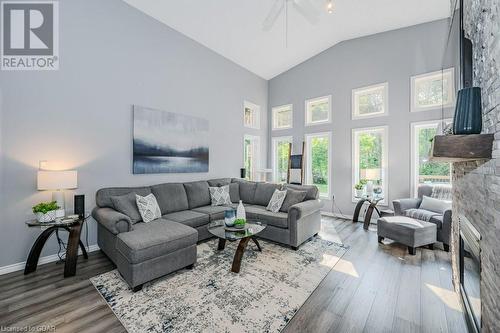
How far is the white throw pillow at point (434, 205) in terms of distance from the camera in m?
3.72

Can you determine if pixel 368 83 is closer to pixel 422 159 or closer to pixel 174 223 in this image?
pixel 422 159

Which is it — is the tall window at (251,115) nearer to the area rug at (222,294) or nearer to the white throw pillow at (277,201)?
the white throw pillow at (277,201)

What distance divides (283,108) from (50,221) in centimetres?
568

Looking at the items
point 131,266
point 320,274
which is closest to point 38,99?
point 131,266

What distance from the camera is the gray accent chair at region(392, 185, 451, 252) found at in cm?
329

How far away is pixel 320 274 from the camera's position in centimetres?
263

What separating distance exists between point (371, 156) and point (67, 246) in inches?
221

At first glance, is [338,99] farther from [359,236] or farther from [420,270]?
[420,270]

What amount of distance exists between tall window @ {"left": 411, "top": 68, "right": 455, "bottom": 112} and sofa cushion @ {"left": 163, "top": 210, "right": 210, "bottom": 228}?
4.62m

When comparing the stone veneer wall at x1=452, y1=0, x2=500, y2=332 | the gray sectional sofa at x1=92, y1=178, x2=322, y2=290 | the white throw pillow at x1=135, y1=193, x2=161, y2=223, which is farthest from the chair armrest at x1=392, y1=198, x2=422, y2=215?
the white throw pillow at x1=135, y1=193, x2=161, y2=223

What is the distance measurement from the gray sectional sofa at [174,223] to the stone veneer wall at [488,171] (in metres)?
2.08

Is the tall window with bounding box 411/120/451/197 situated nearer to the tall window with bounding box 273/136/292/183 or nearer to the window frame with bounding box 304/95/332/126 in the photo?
the window frame with bounding box 304/95/332/126

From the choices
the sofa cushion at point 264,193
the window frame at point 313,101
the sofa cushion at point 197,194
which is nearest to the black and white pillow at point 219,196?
the sofa cushion at point 197,194

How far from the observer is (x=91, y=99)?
324 cm
